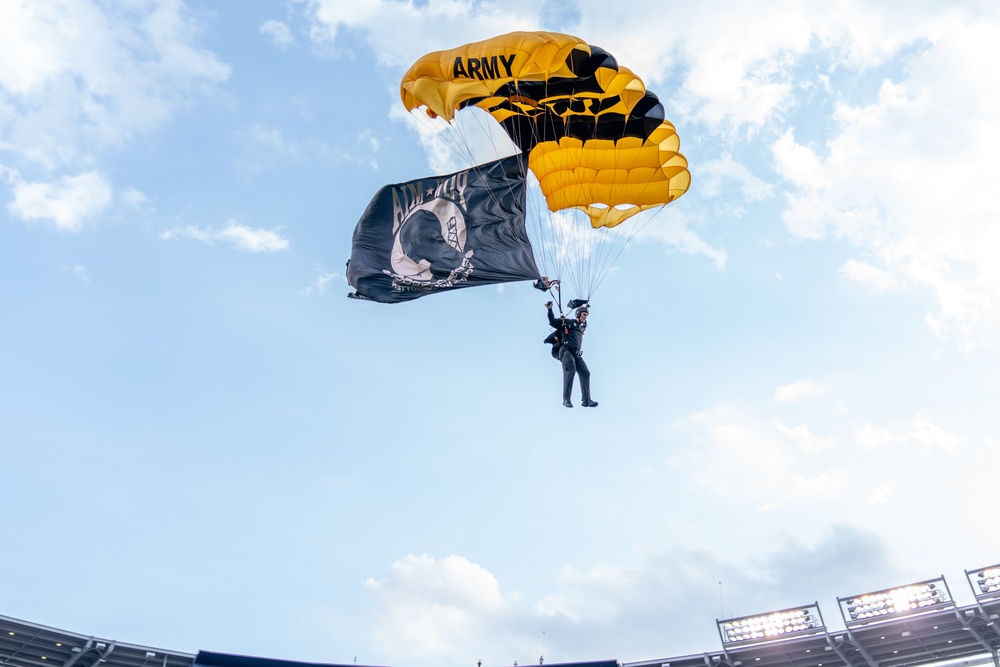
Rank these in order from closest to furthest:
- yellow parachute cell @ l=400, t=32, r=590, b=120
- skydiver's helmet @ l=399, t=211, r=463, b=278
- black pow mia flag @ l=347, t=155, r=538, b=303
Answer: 1. yellow parachute cell @ l=400, t=32, r=590, b=120
2. black pow mia flag @ l=347, t=155, r=538, b=303
3. skydiver's helmet @ l=399, t=211, r=463, b=278

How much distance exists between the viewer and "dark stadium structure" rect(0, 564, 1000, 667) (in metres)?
24.6

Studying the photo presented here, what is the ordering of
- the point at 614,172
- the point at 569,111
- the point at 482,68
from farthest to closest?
the point at 614,172 < the point at 569,111 < the point at 482,68

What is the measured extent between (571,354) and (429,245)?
4.46 metres

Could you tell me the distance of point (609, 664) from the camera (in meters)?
28.8

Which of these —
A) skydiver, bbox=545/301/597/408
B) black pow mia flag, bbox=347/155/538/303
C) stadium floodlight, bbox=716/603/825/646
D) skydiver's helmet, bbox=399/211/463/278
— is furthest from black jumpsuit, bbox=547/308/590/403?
stadium floodlight, bbox=716/603/825/646

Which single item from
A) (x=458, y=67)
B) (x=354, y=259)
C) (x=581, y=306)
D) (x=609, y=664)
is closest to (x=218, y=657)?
(x=609, y=664)

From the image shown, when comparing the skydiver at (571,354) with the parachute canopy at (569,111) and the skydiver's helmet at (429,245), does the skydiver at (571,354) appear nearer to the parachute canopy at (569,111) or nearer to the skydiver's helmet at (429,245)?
the skydiver's helmet at (429,245)

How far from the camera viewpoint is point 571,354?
69.2 feet

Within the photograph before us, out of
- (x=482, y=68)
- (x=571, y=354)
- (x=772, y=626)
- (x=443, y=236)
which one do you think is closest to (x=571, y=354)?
(x=571, y=354)

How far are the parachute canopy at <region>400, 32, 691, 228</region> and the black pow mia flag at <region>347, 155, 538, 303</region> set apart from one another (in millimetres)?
1168

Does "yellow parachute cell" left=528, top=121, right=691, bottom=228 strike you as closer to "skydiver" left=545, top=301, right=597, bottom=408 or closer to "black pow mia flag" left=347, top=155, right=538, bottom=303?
"black pow mia flag" left=347, top=155, right=538, bottom=303

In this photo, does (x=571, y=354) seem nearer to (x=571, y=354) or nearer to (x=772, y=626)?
(x=571, y=354)

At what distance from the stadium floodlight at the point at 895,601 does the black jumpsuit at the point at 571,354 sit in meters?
10.2

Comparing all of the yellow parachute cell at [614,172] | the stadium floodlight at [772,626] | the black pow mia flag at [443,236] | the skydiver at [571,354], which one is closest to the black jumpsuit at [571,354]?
the skydiver at [571,354]
